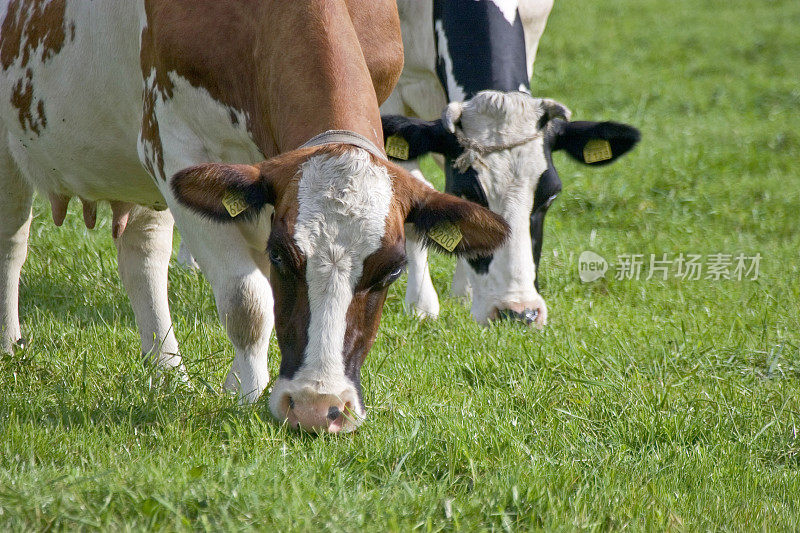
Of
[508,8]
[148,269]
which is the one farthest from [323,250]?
[508,8]

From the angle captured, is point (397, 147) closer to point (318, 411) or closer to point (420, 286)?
point (420, 286)

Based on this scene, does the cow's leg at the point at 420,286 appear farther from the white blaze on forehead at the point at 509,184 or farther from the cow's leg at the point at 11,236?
the cow's leg at the point at 11,236

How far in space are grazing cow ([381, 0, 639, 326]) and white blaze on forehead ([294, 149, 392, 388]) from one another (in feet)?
6.96

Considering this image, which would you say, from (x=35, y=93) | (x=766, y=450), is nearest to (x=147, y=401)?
(x=35, y=93)

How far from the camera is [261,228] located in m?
4.34

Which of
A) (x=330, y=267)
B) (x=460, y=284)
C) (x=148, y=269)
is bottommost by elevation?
(x=460, y=284)

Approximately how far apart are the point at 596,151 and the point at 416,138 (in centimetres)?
112

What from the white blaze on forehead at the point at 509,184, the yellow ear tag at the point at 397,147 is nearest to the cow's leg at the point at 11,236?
the yellow ear tag at the point at 397,147

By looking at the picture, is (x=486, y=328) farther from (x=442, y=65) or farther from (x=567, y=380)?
(x=442, y=65)

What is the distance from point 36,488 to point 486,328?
117 inches

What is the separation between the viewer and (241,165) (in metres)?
3.71

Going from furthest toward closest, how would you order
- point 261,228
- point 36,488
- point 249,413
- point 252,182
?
1. point 261,228
2. point 249,413
3. point 252,182
4. point 36,488

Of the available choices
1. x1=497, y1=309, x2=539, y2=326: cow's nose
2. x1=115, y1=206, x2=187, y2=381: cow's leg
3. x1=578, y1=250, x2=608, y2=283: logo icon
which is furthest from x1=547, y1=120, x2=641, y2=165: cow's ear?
x1=115, y1=206, x2=187, y2=381: cow's leg

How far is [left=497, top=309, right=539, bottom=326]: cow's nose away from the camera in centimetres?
549
